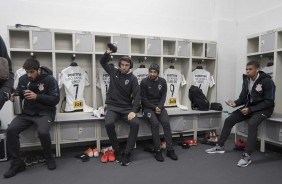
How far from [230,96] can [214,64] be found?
2.38ft

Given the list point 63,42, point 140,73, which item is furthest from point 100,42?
point 140,73

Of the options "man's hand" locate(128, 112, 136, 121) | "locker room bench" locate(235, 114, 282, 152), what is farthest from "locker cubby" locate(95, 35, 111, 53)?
"locker room bench" locate(235, 114, 282, 152)

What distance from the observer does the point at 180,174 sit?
7.28 feet

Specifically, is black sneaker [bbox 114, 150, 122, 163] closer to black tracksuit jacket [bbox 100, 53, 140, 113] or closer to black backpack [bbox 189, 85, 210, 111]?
black tracksuit jacket [bbox 100, 53, 140, 113]

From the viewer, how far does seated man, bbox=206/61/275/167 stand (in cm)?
255

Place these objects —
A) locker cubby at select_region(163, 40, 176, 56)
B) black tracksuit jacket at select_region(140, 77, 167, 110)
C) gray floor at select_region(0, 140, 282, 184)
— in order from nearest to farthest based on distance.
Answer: gray floor at select_region(0, 140, 282, 184)
black tracksuit jacket at select_region(140, 77, 167, 110)
locker cubby at select_region(163, 40, 176, 56)

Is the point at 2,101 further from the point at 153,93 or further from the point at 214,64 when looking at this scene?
the point at 214,64

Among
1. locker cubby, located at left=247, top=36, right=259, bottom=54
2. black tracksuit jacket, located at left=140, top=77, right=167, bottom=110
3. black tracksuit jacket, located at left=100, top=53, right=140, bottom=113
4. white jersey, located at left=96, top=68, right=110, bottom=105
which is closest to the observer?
black tracksuit jacket, located at left=100, top=53, right=140, bottom=113

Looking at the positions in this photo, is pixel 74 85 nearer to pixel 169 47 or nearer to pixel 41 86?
pixel 41 86

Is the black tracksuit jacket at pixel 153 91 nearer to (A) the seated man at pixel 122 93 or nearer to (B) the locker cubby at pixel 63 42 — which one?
(A) the seated man at pixel 122 93

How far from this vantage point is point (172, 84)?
3.73m

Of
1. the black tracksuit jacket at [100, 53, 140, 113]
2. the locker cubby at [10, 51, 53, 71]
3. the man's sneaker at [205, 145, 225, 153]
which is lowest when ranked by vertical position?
the man's sneaker at [205, 145, 225, 153]

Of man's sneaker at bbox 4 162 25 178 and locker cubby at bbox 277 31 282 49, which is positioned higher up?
locker cubby at bbox 277 31 282 49

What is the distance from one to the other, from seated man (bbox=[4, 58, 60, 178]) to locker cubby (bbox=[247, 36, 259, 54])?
3074 millimetres
